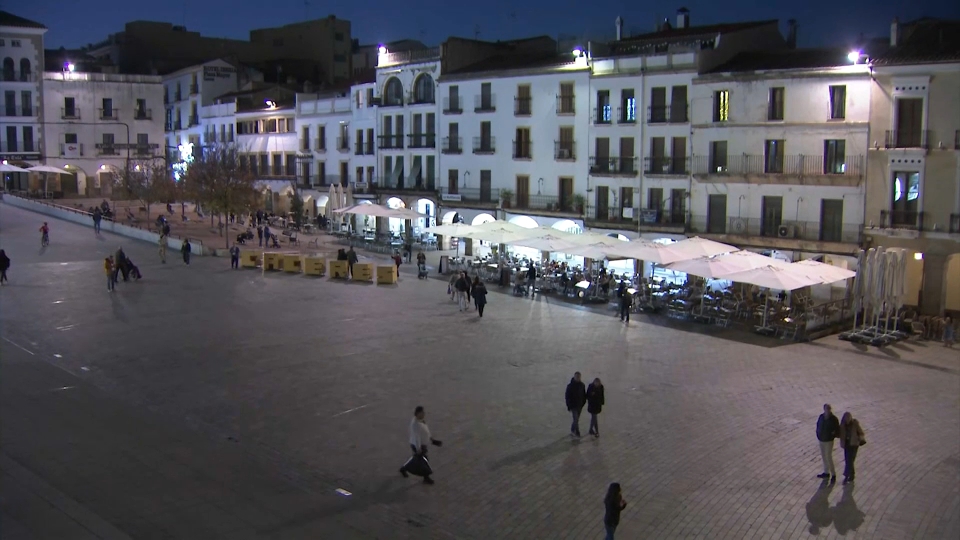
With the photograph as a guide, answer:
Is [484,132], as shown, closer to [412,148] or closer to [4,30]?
[412,148]

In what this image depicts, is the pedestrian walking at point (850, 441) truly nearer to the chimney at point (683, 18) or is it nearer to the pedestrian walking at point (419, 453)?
the pedestrian walking at point (419, 453)

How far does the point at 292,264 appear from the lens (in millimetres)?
37406

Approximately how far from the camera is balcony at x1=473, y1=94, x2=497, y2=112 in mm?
47938

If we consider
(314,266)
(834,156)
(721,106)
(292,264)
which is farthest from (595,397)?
(721,106)

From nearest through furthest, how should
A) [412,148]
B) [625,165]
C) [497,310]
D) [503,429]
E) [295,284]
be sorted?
[503,429] → [497,310] → [295,284] → [625,165] → [412,148]

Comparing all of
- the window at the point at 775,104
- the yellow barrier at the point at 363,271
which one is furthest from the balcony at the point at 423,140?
the window at the point at 775,104

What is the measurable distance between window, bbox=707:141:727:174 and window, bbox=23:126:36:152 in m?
58.1

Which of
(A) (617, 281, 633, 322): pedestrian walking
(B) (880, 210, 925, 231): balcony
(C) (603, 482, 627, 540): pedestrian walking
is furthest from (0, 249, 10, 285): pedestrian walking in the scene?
(B) (880, 210, 925, 231): balcony

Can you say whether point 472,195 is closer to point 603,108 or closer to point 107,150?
point 603,108

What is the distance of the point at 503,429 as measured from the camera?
16.5m

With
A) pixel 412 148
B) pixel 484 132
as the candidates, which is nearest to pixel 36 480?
pixel 484 132

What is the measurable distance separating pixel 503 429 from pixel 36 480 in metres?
7.84

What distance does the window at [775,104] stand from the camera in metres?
36.0

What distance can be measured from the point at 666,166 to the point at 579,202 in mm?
5001
